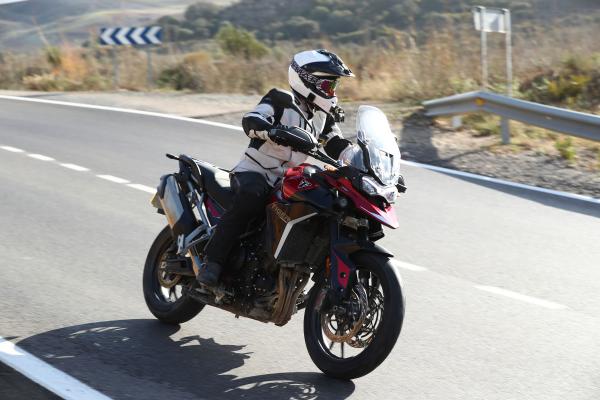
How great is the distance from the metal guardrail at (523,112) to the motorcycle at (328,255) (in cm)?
730

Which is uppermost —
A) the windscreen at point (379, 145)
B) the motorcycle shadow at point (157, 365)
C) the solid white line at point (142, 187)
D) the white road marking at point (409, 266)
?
the windscreen at point (379, 145)

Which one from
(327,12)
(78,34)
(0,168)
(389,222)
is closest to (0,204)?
(0,168)

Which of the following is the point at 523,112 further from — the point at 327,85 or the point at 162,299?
the point at 327,85

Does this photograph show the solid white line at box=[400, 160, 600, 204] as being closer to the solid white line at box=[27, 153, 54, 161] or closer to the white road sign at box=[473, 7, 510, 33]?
the white road sign at box=[473, 7, 510, 33]

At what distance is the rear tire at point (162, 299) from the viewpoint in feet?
21.0

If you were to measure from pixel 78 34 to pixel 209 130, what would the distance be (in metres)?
43.2

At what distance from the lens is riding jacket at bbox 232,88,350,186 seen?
5648 mm

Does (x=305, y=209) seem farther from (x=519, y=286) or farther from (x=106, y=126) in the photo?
(x=106, y=126)

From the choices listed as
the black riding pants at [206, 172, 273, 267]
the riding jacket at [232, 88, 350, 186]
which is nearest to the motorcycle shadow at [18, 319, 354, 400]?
the black riding pants at [206, 172, 273, 267]

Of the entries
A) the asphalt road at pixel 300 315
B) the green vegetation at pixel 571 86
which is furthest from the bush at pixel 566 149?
the green vegetation at pixel 571 86

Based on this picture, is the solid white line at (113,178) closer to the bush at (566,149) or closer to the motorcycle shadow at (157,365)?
the motorcycle shadow at (157,365)

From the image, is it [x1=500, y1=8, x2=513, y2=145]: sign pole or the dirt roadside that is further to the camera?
[x1=500, y1=8, x2=513, y2=145]: sign pole

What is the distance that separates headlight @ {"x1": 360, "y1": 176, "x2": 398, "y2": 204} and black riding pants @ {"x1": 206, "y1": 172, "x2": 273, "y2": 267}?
89cm

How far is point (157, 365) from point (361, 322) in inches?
50.1
